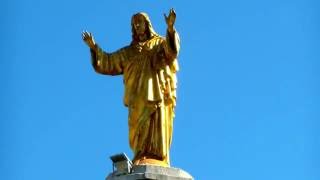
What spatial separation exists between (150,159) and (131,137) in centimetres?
74

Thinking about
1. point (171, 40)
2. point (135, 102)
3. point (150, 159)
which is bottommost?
point (150, 159)

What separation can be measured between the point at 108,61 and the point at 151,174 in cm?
355

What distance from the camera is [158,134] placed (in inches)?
776

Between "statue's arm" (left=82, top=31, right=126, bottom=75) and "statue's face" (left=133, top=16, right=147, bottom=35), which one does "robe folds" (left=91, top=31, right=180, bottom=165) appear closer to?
"statue's arm" (left=82, top=31, right=126, bottom=75)

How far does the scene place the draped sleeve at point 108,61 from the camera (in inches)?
829

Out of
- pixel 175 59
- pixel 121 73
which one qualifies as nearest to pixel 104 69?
pixel 121 73

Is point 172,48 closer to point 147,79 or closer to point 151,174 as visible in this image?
point 147,79

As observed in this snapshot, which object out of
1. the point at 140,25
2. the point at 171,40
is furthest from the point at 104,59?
the point at 171,40

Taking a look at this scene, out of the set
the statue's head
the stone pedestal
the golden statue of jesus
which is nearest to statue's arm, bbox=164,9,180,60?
the golden statue of jesus

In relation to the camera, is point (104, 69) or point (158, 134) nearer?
point (158, 134)

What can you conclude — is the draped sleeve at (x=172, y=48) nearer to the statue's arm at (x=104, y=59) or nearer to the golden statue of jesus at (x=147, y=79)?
the golden statue of jesus at (x=147, y=79)

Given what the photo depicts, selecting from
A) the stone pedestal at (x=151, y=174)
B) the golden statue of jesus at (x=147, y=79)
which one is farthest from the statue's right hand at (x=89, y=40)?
the stone pedestal at (x=151, y=174)

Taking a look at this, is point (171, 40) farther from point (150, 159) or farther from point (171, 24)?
point (150, 159)

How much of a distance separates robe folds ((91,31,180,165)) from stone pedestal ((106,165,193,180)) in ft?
2.14
